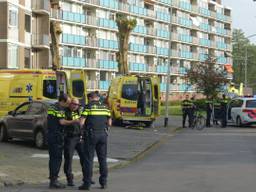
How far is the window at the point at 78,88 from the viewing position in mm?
28406

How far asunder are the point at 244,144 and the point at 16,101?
34.5 feet

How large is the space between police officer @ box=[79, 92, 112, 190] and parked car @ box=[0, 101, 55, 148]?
7.24 meters

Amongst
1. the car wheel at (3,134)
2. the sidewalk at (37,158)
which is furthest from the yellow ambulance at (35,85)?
the car wheel at (3,134)

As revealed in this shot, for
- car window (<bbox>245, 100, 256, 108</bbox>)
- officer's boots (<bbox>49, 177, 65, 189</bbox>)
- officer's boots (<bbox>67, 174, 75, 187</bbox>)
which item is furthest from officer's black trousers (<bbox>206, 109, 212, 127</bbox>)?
officer's boots (<bbox>49, 177, 65, 189</bbox>)

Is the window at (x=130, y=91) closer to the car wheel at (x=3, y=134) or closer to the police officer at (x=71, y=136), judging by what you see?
the car wheel at (x=3, y=134)

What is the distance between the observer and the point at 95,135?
39.3 feet

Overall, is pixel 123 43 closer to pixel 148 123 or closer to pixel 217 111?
pixel 217 111

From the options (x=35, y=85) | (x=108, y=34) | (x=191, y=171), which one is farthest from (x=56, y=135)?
(x=108, y=34)

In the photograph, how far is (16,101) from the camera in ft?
91.1

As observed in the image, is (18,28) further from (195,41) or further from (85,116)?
(195,41)

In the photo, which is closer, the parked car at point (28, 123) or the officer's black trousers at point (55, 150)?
the officer's black trousers at point (55, 150)

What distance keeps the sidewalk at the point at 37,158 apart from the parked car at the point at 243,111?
36.5 feet

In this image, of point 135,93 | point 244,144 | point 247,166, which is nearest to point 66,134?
point 247,166

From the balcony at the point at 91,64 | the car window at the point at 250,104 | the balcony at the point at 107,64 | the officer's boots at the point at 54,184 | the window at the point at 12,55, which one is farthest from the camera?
the balcony at the point at 107,64
